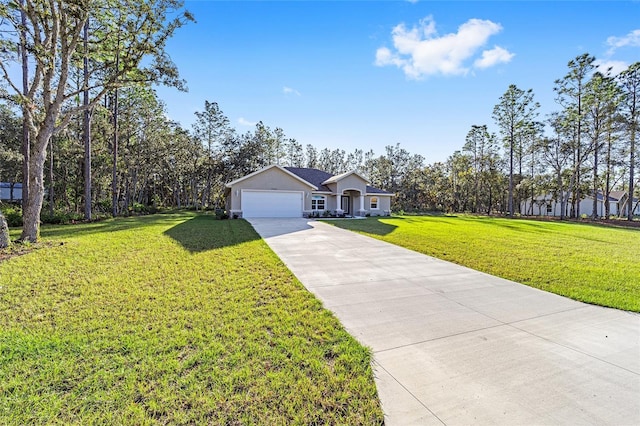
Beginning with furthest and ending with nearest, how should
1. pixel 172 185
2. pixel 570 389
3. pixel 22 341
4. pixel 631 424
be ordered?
pixel 172 185
pixel 22 341
pixel 570 389
pixel 631 424

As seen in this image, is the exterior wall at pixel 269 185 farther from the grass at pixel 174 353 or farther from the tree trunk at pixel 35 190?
the grass at pixel 174 353

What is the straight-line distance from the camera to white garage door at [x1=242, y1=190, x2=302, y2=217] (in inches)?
783

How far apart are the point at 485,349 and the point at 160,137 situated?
31.2 m

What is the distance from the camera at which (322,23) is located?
1125 cm

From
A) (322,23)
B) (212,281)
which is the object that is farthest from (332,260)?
(322,23)

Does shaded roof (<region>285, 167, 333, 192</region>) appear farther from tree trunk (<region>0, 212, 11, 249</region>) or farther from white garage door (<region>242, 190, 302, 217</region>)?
tree trunk (<region>0, 212, 11, 249</region>)

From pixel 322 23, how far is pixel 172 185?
37.8 m

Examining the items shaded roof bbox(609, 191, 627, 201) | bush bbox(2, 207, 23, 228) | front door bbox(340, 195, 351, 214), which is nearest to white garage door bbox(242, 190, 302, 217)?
front door bbox(340, 195, 351, 214)

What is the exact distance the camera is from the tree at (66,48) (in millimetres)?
8688

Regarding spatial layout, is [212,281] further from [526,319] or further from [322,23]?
[322,23]

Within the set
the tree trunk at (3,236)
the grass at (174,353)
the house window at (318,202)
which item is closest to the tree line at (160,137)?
the tree trunk at (3,236)

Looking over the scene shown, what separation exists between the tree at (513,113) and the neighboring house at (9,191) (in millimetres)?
51414

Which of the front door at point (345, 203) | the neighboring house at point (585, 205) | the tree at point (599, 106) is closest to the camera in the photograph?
the tree at point (599, 106)

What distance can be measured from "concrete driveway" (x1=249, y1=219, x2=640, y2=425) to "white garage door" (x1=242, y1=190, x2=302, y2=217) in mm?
14613
